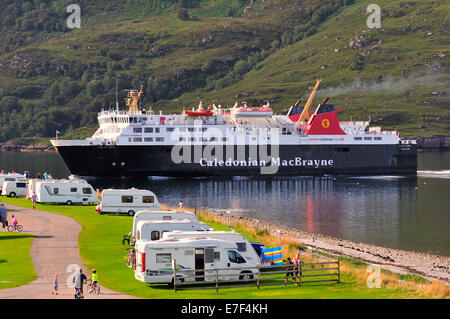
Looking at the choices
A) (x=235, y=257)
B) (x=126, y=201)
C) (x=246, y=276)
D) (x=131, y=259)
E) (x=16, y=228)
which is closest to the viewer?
(x=235, y=257)

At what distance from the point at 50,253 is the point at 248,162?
68.7m

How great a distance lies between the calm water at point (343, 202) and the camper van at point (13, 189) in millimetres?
14928

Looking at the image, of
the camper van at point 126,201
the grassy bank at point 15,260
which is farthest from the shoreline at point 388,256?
the grassy bank at point 15,260

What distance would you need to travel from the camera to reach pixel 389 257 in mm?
43875

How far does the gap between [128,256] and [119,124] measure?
221 ft

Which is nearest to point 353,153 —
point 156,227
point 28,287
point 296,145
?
point 296,145

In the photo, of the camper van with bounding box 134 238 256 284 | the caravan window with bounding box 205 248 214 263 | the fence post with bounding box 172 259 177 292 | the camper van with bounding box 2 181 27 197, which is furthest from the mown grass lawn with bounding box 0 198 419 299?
the camper van with bounding box 2 181 27 197

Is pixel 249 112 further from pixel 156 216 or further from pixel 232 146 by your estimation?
pixel 156 216

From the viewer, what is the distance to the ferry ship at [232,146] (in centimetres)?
9525

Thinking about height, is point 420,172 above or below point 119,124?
below

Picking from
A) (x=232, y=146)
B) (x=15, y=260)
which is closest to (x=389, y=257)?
(x=15, y=260)

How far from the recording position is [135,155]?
95.6 metres
